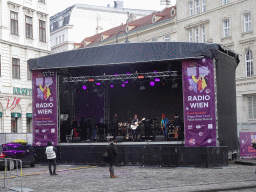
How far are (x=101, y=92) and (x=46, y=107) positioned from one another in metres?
6.94

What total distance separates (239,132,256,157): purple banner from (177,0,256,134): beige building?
16920 millimetres

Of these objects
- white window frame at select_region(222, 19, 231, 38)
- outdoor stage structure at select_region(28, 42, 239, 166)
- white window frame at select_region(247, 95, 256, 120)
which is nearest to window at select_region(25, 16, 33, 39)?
outdoor stage structure at select_region(28, 42, 239, 166)

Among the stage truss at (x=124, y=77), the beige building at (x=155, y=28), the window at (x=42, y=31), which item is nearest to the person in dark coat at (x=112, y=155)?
the stage truss at (x=124, y=77)

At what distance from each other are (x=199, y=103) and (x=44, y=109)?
8914mm

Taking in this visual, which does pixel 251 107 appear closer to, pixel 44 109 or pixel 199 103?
pixel 199 103

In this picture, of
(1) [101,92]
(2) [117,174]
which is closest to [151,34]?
(1) [101,92]

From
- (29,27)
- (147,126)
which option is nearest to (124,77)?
(147,126)

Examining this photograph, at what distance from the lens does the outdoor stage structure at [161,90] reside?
22.3 metres

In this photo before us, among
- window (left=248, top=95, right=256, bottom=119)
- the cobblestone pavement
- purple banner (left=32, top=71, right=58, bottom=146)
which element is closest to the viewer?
the cobblestone pavement

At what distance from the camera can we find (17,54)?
43.7 m

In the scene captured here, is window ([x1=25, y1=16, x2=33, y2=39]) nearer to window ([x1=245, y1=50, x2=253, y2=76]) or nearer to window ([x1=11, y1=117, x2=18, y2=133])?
window ([x1=11, y1=117, x2=18, y2=133])

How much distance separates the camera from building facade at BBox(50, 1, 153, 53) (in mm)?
77875

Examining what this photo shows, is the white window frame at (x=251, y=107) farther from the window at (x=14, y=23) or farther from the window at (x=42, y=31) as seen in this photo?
the window at (x=14, y=23)

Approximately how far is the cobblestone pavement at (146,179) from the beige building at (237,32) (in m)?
23.0
